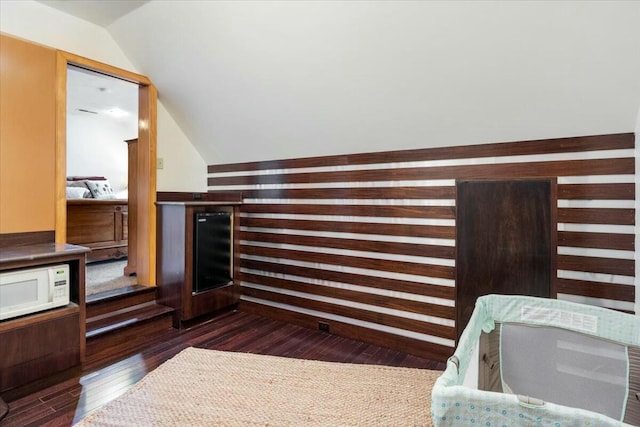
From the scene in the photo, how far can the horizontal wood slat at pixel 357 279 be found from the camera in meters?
2.67

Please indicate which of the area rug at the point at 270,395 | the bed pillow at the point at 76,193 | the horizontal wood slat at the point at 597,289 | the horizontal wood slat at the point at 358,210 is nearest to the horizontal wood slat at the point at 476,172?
the horizontal wood slat at the point at 358,210

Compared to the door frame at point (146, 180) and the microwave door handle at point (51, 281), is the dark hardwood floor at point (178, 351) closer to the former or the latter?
the microwave door handle at point (51, 281)

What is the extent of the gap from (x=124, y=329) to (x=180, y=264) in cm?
71

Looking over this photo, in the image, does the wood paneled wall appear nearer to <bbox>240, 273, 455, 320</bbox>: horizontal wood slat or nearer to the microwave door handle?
the microwave door handle

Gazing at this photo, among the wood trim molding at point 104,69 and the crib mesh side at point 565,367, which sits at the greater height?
the wood trim molding at point 104,69

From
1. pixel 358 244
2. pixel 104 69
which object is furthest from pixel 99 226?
pixel 358 244

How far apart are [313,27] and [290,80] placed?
51cm

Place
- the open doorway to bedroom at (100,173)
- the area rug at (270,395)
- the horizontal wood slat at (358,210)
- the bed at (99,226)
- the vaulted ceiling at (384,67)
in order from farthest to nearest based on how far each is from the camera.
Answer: the bed at (99,226) → the open doorway to bedroom at (100,173) → the horizontal wood slat at (358,210) → the area rug at (270,395) → the vaulted ceiling at (384,67)

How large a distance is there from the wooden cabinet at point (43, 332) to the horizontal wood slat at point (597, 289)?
330 cm

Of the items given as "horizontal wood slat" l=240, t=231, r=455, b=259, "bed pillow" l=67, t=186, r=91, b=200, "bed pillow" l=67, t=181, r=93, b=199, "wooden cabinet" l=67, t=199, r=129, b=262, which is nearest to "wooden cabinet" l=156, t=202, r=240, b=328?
"horizontal wood slat" l=240, t=231, r=455, b=259

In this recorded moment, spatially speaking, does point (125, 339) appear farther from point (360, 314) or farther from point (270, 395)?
point (360, 314)

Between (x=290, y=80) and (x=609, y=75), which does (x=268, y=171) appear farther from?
(x=609, y=75)

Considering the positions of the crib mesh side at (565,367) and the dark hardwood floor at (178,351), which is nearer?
the crib mesh side at (565,367)

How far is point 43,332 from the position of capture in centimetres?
219
